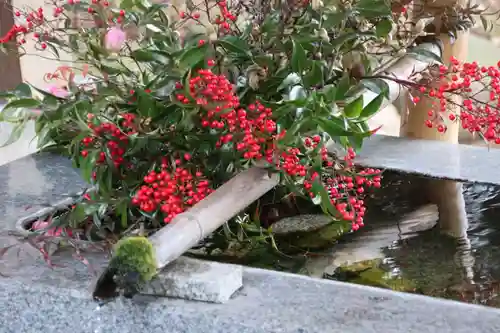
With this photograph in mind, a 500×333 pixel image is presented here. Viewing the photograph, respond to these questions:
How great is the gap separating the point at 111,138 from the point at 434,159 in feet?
2.25

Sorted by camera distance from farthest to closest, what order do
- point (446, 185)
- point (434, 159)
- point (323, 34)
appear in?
point (434, 159)
point (446, 185)
point (323, 34)

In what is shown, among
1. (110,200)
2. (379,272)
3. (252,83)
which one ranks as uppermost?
(252,83)

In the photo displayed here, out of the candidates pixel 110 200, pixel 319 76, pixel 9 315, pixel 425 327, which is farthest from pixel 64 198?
pixel 425 327

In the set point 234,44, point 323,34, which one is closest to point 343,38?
point 323,34

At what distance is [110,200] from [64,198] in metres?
0.21

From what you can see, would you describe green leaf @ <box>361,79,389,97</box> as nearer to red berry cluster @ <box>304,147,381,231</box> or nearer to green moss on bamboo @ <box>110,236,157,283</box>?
red berry cluster @ <box>304,147,381,231</box>

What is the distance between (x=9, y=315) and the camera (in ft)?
2.22

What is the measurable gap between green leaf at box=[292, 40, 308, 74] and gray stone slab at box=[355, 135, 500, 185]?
47cm

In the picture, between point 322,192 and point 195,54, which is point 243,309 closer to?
point 322,192

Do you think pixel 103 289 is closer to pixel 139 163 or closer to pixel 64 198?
pixel 139 163

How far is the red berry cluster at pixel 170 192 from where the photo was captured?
29.3 inches

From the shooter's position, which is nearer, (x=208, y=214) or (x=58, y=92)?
(x=208, y=214)

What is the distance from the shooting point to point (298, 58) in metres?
0.76

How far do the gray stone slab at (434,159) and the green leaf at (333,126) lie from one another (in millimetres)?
523
